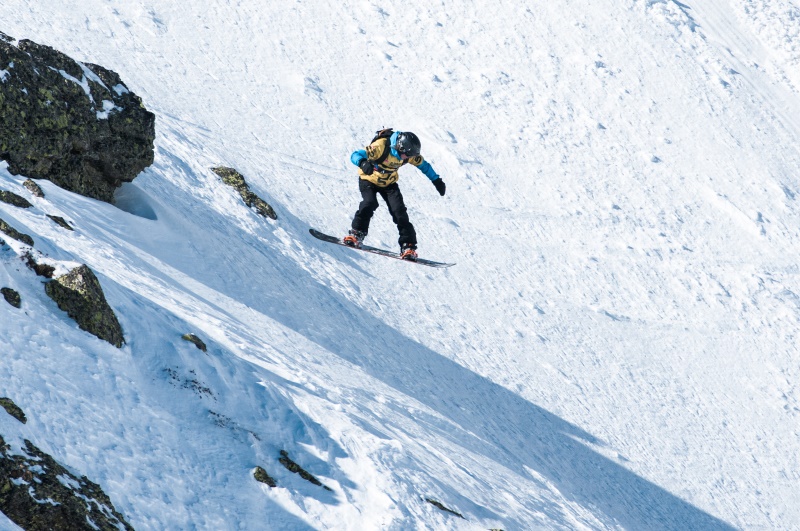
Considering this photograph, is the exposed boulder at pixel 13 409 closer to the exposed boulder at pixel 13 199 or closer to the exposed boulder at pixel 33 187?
the exposed boulder at pixel 13 199

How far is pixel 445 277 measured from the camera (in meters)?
21.1

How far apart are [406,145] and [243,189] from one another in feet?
27.9

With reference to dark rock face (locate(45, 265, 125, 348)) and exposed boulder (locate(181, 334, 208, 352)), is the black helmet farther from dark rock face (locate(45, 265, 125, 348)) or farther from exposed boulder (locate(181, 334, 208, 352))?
dark rock face (locate(45, 265, 125, 348))

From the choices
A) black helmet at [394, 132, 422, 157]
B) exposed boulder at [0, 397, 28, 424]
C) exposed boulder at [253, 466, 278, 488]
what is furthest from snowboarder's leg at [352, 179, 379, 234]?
exposed boulder at [0, 397, 28, 424]

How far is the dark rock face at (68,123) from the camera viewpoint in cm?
1283

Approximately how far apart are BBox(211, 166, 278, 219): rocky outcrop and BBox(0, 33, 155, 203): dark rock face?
13.2 ft

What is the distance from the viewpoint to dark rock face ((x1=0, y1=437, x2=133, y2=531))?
5.84 metres

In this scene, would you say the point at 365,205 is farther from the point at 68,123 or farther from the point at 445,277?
the point at 445,277

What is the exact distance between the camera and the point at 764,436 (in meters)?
20.1

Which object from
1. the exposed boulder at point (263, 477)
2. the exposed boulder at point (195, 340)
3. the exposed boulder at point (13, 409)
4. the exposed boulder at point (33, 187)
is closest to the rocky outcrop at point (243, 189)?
the exposed boulder at point (33, 187)

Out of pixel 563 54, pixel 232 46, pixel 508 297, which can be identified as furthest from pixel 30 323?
pixel 563 54

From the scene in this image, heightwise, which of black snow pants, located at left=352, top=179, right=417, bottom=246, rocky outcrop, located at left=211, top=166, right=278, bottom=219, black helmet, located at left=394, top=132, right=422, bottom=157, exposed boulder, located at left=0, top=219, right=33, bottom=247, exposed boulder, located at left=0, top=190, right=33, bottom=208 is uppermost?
black helmet, located at left=394, top=132, right=422, bottom=157

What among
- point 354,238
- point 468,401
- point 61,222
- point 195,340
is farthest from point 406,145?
point 468,401

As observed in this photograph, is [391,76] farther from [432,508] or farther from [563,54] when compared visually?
[432,508]
